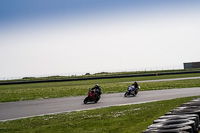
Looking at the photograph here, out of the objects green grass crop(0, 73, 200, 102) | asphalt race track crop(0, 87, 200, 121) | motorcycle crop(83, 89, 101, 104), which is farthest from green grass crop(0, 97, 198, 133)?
green grass crop(0, 73, 200, 102)

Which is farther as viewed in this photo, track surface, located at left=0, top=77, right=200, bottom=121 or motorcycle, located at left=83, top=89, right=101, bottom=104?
motorcycle, located at left=83, top=89, right=101, bottom=104

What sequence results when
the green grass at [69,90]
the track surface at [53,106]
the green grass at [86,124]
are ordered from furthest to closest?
the green grass at [69,90]
the track surface at [53,106]
the green grass at [86,124]

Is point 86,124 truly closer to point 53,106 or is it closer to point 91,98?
point 53,106

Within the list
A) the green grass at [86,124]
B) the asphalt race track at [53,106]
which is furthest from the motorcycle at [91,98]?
the green grass at [86,124]

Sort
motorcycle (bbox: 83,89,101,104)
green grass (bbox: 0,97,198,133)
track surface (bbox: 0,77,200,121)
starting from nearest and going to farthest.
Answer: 1. green grass (bbox: 0,97,198,133)
2. track surface (bbox: 0,77,200,121)
3. motorcycle (bbox: 83,89,101,104)

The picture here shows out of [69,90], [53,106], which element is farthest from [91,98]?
[69,90]

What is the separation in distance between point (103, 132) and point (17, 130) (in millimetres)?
3795

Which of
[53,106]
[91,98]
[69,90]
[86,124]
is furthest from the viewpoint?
[69,90]

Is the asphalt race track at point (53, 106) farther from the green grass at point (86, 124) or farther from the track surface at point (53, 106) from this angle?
the green grass at point (86, 124)

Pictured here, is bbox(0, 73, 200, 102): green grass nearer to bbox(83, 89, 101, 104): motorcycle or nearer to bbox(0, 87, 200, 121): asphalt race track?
bbox(0, 87, 200, 121): asphalt race track

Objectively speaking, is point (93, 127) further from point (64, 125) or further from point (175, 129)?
point (175, 129)

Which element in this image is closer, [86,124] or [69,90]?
[86,124]

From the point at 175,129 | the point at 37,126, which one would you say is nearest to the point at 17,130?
the point at 37,126

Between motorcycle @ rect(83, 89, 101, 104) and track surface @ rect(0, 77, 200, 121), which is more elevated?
motorcycle @ rect(83, 89, 101, 104)
